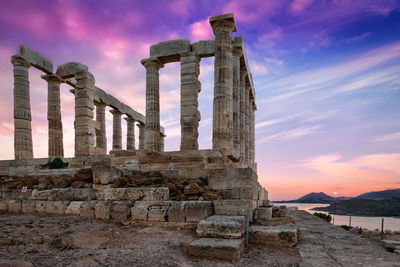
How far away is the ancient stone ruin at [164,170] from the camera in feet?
18.8

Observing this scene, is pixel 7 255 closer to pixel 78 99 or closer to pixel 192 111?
pixel 192 111

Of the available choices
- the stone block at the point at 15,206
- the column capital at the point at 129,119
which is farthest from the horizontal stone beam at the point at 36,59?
the stone block at the point at 15,206

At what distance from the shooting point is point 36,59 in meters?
19.4

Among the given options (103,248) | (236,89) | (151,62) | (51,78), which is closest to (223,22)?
(236,89)

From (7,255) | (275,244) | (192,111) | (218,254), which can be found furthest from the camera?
(192,111)

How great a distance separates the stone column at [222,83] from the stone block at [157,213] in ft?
29.6

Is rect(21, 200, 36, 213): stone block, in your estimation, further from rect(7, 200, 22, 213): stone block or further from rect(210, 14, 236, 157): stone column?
rect(210, 14, 236, 157): stone column

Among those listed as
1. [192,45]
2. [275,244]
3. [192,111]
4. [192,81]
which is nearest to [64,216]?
[275,244]

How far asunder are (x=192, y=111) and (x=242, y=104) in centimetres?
599

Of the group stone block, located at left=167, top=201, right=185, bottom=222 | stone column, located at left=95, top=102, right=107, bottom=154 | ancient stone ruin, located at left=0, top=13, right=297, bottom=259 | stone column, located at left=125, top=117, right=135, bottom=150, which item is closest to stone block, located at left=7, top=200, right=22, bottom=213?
ancient stone ruin, located at left=0, top=13, right=297, bottom=259

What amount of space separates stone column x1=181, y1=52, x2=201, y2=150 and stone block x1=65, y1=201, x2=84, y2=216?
32.5ft

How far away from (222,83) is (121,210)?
10372 mm

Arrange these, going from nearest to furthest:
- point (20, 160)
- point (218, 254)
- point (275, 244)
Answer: point (218, 254) → point (275, 244) → point (20, 160)

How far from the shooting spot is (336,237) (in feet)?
19.6
